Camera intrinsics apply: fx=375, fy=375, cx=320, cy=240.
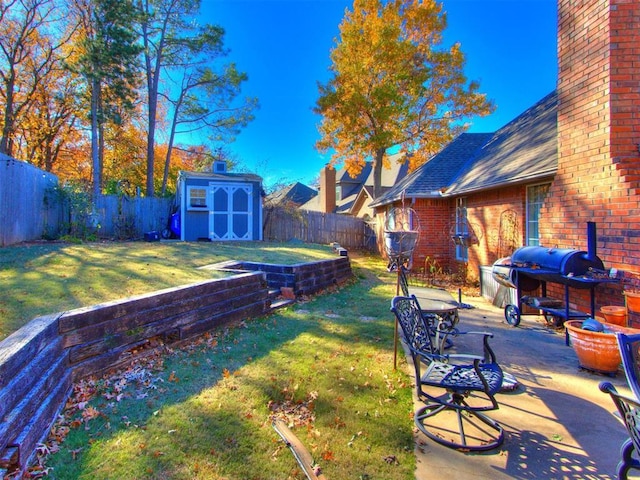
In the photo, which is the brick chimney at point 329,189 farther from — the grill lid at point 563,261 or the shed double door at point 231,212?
the grill lid at point 563,261

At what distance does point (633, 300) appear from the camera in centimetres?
423

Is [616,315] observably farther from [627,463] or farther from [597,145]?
[627,463]

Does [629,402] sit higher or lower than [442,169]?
lower

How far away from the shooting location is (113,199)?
1400 cm

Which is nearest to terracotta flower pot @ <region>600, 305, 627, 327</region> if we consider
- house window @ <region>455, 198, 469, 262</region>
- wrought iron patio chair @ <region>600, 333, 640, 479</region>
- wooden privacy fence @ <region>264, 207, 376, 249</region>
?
wrought iron patio chair @ <region>600, 333, 640, 479</region>

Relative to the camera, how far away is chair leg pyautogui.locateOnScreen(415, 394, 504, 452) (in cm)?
257

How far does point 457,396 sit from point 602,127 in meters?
4.30

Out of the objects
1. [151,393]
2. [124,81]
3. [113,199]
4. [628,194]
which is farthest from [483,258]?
[124,81]

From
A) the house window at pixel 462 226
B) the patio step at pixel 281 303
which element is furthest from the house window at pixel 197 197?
the house window at pixel 462 226

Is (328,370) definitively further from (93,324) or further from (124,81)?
(124,81)

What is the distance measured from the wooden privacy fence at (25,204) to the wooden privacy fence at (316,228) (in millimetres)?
7716

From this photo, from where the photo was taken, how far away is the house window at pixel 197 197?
1428 cm

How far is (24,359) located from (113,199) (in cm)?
1302

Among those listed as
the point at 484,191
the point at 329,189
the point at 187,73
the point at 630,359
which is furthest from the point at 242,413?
the point at 329,189
